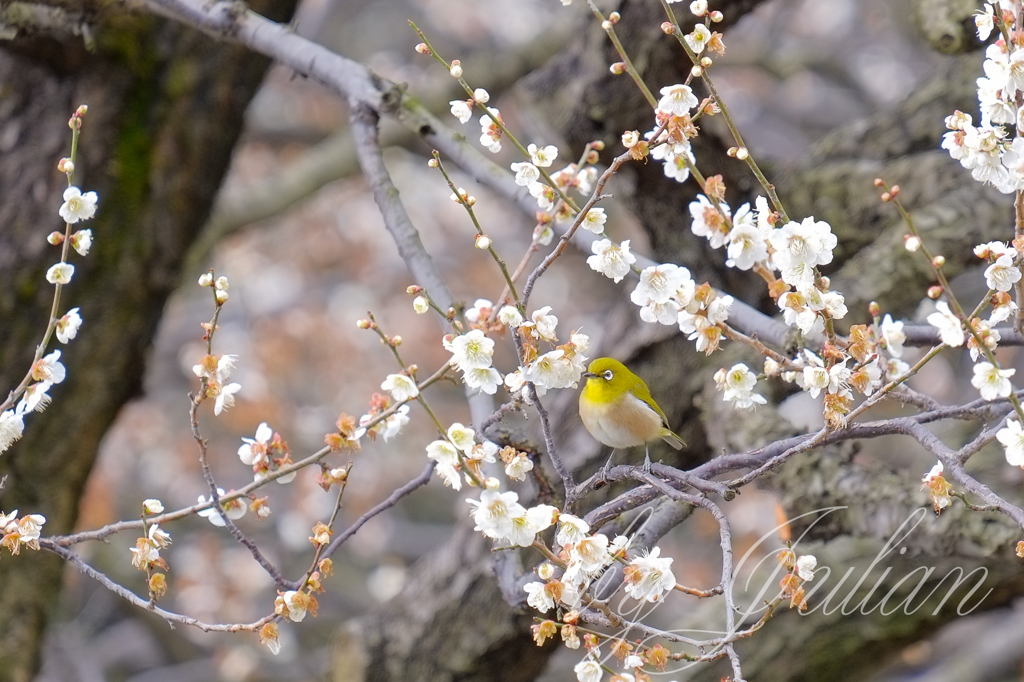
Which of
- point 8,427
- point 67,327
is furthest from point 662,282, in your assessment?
point 8,427

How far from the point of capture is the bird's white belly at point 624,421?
5.72 ft

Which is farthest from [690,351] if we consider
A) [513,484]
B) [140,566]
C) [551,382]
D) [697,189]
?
[140,566]

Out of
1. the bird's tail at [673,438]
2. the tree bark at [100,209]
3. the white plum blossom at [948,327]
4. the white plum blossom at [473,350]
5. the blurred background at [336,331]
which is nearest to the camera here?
the white plum blossom at [948,327]

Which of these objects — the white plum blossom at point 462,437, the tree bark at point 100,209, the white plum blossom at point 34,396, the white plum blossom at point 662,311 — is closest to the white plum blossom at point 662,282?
the white plum blossom at point 662,311

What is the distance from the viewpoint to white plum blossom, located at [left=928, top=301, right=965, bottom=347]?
3.36ft

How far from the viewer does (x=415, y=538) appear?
23.7ft

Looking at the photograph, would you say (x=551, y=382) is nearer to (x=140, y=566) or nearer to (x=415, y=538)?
(x=140, y=566)

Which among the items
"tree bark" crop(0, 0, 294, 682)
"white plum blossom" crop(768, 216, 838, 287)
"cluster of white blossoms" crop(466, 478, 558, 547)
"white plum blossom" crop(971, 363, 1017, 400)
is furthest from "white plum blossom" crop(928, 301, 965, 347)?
"tree bark" crop(0, 0, 294, 682)

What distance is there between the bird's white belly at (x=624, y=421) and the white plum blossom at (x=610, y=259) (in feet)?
1.92

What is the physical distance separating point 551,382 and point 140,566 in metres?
0.66

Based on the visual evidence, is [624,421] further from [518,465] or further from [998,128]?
[998,128]

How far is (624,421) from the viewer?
5.73 feet

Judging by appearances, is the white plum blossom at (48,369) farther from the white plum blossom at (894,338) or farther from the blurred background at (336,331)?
the blurred background at (336,331)

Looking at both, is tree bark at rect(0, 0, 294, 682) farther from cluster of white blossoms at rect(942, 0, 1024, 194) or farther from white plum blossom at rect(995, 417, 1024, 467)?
white plum blossom at rect(995, 417, 1024, 467)
